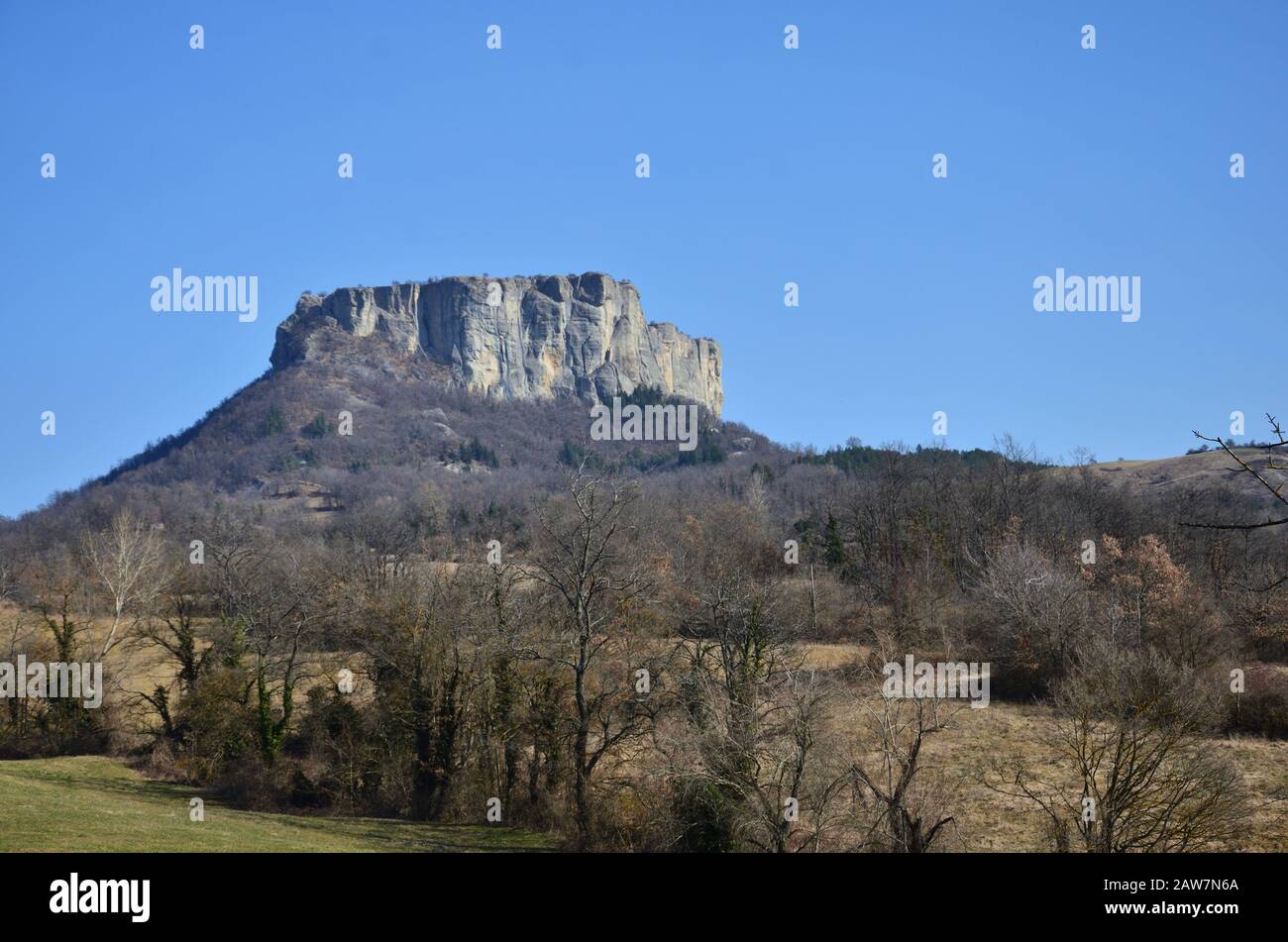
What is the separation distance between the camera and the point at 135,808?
107 feet

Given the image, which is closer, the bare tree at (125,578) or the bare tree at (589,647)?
the bare tree at (589,647)

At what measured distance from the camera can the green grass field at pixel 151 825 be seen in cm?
2347

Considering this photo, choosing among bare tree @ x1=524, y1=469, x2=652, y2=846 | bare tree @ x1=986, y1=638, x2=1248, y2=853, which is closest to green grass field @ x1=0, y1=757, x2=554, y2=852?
bare tree @ x1=524, y1=469, x2=652, y2=846

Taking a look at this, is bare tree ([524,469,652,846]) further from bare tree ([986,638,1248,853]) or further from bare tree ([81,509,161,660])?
bare tree ([81,509,161,660])

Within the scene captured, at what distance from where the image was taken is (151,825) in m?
27.9

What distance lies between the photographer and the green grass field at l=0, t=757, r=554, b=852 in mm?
23469

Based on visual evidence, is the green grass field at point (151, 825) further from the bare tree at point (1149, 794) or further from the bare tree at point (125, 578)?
the bare tree at point (1149, 794)

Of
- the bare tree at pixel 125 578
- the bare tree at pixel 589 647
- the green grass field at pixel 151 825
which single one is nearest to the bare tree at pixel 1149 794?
the bare tree at pixel 589 647
